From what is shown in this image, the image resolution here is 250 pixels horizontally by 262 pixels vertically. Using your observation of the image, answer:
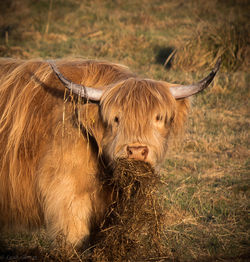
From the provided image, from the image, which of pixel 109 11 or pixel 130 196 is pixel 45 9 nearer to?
pixel 109 11

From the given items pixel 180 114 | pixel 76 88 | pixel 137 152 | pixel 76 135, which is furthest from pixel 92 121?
pixel 180 114

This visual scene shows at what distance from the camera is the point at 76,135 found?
281 centimetres

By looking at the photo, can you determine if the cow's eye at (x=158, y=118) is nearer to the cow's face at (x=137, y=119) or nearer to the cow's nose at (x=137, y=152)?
the cow's face at (x=137, y=119)

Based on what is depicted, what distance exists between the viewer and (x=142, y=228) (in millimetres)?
2805

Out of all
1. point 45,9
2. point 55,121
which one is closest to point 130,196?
point 55,121

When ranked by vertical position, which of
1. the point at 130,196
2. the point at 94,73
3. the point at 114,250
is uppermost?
the point at 94,73

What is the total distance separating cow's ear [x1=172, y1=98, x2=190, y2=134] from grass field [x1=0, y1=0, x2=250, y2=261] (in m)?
0.45

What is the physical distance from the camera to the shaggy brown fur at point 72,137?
274 centimetres

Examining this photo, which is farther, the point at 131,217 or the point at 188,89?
the point at 188,89

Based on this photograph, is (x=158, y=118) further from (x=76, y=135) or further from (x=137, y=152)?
(x=76, y=135)

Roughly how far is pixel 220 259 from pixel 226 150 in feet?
8.61

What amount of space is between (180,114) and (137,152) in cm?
69

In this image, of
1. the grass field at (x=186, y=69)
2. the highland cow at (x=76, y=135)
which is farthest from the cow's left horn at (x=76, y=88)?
the grass field at (x=186, y=69)

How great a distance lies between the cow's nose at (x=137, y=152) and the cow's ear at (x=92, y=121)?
311 millimetres
